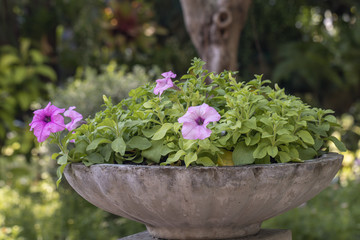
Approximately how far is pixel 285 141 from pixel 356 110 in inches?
216

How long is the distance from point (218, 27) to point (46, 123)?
240 cm

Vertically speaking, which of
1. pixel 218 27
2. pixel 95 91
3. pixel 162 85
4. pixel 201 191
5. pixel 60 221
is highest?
pixel 218 27

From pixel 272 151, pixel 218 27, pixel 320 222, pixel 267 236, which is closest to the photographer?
pixel 272 151

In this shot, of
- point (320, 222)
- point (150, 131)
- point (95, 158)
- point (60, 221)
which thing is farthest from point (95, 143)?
point (320, 222)

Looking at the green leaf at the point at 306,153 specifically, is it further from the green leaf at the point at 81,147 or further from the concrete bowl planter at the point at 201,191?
the green leaf at the point at 81,147

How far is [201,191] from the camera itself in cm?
118

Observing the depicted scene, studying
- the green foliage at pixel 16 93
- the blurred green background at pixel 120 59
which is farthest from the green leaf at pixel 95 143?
the green foliage at pixel 16 93

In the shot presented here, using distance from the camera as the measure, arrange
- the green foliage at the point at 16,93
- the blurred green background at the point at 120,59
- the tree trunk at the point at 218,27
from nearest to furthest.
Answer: the tree trunk at the point at 218,27, the blurred green background at the point at 120,59, the green foliage at the point at 16,93

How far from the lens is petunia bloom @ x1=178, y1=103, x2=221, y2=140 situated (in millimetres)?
1162

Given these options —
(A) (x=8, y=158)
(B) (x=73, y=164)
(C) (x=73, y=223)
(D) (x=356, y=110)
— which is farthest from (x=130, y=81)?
(D) (x=356, y=110)

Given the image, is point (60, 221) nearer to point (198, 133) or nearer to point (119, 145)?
point (119, 145)

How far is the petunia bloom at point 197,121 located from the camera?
1162mm

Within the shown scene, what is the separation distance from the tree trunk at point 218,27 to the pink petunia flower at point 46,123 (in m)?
2.30

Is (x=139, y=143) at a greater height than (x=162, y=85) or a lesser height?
lesser
